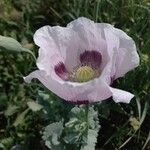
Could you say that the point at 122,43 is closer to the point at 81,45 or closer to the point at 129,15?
the point at 81,45

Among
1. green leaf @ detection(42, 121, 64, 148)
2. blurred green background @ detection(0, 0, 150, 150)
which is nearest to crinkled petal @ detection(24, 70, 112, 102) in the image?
green leaf @ detection(42, 121, 64, 148)

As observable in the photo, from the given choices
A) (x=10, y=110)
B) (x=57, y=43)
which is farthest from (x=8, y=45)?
(x=10, y=110)

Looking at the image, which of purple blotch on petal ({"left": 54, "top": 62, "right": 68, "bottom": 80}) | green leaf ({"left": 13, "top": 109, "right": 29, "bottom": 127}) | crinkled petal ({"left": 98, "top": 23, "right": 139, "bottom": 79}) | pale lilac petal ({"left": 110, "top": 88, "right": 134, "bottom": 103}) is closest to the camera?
pale lilac petal ({"left": 110, "top": 88, "right": 134, "bottom": 103})

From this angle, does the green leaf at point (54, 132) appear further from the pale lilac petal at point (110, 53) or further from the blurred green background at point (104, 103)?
the pale lilac petal at point (110, 53)

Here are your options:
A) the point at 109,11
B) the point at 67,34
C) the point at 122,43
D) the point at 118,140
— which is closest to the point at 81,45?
the point at 67,34

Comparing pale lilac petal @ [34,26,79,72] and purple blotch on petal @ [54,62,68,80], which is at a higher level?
pale lilac petal @ [34,26,79,72]

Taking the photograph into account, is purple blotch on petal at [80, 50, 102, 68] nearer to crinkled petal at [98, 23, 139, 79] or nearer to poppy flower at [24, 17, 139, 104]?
poppy flower at [24, 17, 139, 104]

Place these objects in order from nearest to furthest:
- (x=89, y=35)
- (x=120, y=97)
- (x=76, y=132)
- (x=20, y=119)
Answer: (x=120, y=97) < (x=89, y=35) < (x=76, y=132) < (x=20, y=119)

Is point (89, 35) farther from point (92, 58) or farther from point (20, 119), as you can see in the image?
point (20, 119)
